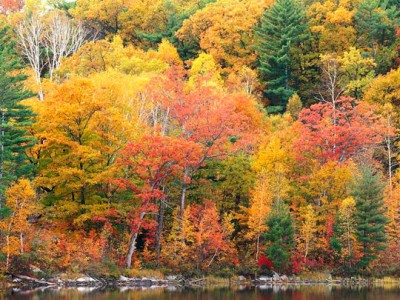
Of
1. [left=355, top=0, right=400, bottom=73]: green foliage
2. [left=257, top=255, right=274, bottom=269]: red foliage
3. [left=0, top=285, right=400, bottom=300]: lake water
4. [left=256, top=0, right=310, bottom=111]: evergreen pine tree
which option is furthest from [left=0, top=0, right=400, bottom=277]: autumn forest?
[left=355, top=0, right=400, bottom=73]: green foliage

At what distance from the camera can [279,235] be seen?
44.2 m

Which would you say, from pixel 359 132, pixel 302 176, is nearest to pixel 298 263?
pixel 302 176

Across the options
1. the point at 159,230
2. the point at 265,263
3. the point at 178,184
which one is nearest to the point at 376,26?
the point at 178,184

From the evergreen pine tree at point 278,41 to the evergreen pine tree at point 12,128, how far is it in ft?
122

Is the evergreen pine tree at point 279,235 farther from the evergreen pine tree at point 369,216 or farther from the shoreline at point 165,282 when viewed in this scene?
the evergreen pine tree at point 369,216

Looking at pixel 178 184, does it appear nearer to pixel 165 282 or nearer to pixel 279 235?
pixel 165 282

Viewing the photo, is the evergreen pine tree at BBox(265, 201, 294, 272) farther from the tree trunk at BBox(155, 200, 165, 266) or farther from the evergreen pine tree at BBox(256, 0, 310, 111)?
the evergreen pine tree at BBox(256, 0, 310, 111)

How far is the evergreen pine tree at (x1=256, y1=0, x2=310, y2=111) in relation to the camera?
2884 inches

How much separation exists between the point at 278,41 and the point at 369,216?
32.9 m

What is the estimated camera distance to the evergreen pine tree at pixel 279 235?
1740 inches

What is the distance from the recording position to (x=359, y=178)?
4634 centimetres

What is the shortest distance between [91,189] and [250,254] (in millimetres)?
11687

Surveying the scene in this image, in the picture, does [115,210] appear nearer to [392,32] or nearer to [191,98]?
[191,98]

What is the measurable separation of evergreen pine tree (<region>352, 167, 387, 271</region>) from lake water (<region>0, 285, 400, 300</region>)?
17.4 feet
